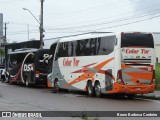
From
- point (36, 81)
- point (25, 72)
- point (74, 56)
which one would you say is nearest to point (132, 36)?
point (74, 56)

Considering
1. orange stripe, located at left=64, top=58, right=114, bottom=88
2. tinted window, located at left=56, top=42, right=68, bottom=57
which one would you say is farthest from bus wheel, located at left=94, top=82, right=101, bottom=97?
tinted window, located at left=56, top=42, right=68, bottom=57

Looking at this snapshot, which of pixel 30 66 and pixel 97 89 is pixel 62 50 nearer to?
pixel 97 89

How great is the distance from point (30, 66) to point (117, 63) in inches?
562

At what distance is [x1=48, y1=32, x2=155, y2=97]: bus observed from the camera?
22.5 m

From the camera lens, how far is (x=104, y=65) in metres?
23.6

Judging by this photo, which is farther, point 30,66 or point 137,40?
point 30,66

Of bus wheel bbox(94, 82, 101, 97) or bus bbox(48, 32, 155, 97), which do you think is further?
bus wheel bbox(94, 82, 101, 97)

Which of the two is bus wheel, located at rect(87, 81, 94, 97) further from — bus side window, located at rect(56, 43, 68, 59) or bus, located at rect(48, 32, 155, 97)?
bus side window, located at rect(56, 43, 68, 59)

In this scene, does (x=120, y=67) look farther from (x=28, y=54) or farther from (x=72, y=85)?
(x=28, y=54)

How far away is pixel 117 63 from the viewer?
73.7ft

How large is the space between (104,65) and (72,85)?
445cm

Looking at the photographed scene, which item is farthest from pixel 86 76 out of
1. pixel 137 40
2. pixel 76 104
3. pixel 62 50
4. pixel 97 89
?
pixel 76 104

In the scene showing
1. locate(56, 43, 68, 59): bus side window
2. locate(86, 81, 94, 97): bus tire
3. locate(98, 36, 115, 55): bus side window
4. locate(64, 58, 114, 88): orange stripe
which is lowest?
locate(86, 81, 94, 97): bus tire

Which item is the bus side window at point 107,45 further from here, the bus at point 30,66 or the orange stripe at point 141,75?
the bus at point 30,66
